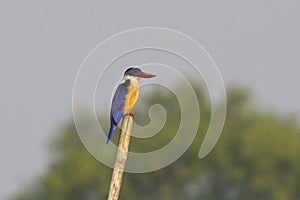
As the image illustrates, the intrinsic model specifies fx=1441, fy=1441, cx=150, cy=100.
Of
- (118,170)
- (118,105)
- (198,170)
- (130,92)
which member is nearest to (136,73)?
(130,92)

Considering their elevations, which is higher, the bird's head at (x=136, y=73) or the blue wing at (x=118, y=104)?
the bird's head at (x=136, y=73)

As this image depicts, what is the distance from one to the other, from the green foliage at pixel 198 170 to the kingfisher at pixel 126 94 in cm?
5192

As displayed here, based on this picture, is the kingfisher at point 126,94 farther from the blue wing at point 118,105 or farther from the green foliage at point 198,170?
the green foliage at point 198,170

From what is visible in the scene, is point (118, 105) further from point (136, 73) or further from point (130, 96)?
Result: point (136, 73)

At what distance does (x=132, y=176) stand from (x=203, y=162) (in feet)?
12.6

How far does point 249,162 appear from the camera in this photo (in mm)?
75812

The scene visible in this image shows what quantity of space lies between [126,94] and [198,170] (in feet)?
182

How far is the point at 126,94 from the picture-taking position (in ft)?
67.5

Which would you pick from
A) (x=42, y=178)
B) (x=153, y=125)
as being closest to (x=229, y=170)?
(x=42, y=178)

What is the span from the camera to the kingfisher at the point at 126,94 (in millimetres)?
20312

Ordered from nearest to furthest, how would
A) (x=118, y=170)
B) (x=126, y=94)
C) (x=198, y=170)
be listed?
(x=118, y=170), (x=126, y=94), (x=198, y=170)

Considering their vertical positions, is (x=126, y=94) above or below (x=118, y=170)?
above

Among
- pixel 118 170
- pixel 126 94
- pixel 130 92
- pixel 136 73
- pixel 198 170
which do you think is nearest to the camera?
pixel 118 170

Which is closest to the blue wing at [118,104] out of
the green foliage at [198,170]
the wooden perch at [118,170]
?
the wooden perch at [118,170]
